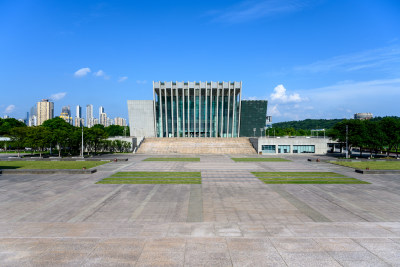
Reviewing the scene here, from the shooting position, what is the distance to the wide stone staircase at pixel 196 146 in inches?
2776

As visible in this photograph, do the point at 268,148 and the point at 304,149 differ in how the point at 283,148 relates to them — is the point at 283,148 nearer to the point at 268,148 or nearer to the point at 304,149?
the point at 268,148

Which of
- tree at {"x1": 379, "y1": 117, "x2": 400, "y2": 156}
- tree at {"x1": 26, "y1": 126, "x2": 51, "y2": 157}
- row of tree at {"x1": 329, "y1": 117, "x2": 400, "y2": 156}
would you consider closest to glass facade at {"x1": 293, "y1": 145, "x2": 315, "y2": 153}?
row of tree at {"x1": 329, "y1": 117, "x2": 400, "y2": 156}

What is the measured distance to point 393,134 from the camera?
180 ft

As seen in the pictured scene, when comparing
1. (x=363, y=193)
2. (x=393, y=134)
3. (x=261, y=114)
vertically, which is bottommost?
(x=363, y=193)

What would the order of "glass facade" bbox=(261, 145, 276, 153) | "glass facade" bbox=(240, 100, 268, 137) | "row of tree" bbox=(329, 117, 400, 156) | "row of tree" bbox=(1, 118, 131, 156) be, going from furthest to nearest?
1. "glass facade" bbox=(240, 100, 268, 137)
2. "glass facade" bbox=(261, 145, 276, 153)
3. "row of tree" bbox=(1, 118, 131, 156)
4. "row of tree" bbox=(329, 117, 400, 156)

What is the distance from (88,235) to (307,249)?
10.7 m

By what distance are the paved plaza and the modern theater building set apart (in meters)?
74.6

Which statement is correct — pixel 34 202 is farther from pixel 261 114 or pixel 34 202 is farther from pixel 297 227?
pixel 261 114

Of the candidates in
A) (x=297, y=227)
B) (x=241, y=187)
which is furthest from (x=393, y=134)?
(x=297, y=227)

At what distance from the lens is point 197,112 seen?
100125 millimetres

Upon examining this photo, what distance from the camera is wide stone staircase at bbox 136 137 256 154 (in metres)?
70.5

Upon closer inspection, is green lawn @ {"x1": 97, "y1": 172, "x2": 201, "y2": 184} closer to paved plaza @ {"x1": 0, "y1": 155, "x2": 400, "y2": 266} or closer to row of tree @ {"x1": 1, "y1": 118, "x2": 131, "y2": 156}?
paved plaza @ {"x1": 0, "y1": 155, "x2": 400, "y2": 266}

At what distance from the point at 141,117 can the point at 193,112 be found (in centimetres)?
2028

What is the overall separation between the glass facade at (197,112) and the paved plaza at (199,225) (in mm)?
74620
